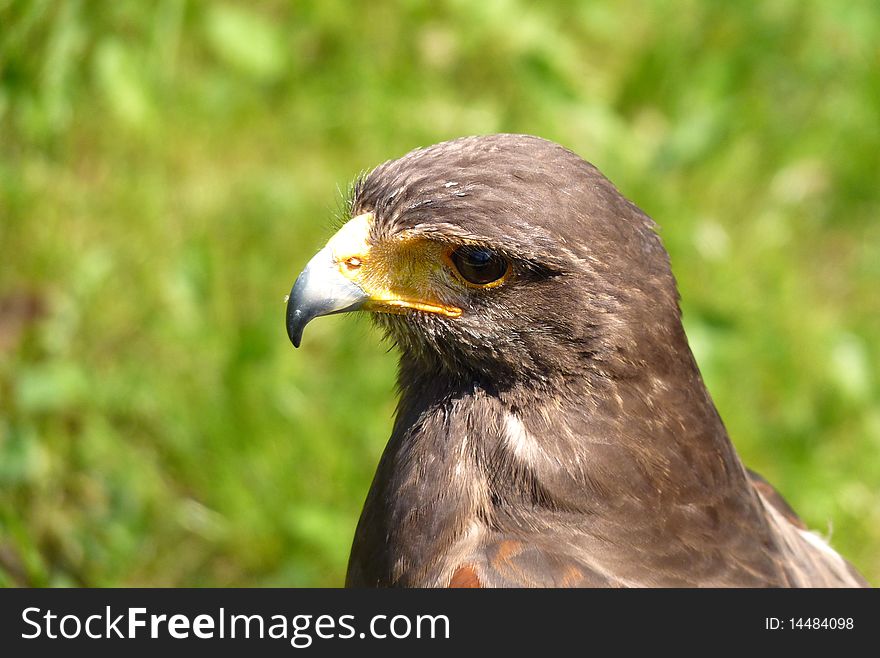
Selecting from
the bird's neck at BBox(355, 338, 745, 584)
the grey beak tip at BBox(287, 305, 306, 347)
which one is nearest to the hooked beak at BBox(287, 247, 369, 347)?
the grey beak tip at BBox(287, 305, 306, 347)

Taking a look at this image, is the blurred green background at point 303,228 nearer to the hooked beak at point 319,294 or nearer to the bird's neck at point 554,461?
the hooked beak at point 319,294

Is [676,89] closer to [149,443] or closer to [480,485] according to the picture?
[149,443]

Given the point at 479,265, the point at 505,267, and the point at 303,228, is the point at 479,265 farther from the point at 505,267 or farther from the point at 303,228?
the point at 303,228

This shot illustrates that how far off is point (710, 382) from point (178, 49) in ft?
10.1

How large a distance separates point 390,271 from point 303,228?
2377 millimetres

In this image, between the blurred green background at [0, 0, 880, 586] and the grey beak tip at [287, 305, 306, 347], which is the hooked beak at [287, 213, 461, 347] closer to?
the grey beak tip at [287, 305, 306, 347]

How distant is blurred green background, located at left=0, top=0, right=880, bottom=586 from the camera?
444 centimetres

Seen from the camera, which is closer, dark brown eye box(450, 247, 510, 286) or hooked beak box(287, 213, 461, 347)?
dark brown eye box(450, 247, 510, 286)

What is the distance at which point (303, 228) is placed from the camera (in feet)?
17.7

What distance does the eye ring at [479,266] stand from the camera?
9.53 ft

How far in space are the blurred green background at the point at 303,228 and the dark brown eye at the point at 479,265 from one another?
73 cm

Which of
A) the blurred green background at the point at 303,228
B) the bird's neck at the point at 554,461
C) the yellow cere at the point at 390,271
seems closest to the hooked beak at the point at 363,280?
the yellow cere at the point at 390,271

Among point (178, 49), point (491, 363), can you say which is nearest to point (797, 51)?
point (178, 49)

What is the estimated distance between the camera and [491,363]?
299cm
